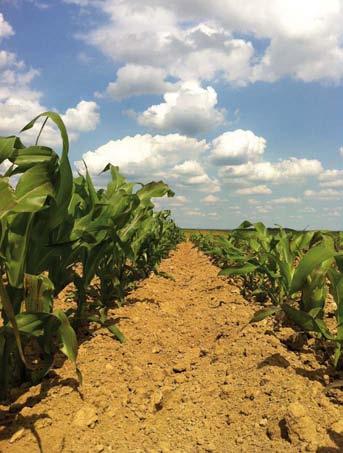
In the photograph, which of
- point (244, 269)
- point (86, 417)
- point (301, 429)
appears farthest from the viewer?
point (244, 269)

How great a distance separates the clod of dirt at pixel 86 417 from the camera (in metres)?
1.82

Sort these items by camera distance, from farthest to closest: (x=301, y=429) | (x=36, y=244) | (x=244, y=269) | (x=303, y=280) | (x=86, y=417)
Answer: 1. (x=244, y=269)
2. (x=303, y=280)
3. (x=36, y=244)
4. (x=86, y=417)
5. (x=301, y=429)

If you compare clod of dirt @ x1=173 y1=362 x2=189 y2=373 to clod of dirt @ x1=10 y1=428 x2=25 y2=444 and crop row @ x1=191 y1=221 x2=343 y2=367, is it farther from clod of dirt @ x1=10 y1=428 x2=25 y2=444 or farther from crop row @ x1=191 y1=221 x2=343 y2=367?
clod of dirt @ x1=10 y1=428 x2=25 y2=444

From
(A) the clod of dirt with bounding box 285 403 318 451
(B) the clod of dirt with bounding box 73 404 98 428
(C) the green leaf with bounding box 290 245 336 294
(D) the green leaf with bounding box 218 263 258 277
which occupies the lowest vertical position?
(B) the clod of dirt with bounding box 73 404 98 428

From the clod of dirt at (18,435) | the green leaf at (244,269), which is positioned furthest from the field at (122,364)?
the green leaf at (244,269)

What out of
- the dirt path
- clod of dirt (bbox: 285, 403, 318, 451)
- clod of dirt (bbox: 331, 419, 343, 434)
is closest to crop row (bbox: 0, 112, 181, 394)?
the dirt path

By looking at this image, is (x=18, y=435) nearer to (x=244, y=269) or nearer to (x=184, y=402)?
(x=184, y=402)

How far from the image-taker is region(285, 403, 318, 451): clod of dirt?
1634 millimetres

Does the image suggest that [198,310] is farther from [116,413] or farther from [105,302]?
[116,413]

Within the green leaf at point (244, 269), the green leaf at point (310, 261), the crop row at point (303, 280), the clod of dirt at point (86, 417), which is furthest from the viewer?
the green leaf at point (244, 269)

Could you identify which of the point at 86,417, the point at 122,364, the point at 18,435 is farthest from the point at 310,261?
the point at 18,435

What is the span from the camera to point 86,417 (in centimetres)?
185

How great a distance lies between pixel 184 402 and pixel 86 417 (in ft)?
1.50

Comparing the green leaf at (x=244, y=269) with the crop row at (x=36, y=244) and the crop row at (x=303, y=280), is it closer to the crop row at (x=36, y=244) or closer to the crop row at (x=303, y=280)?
the crop row at (x=303, y=280)
